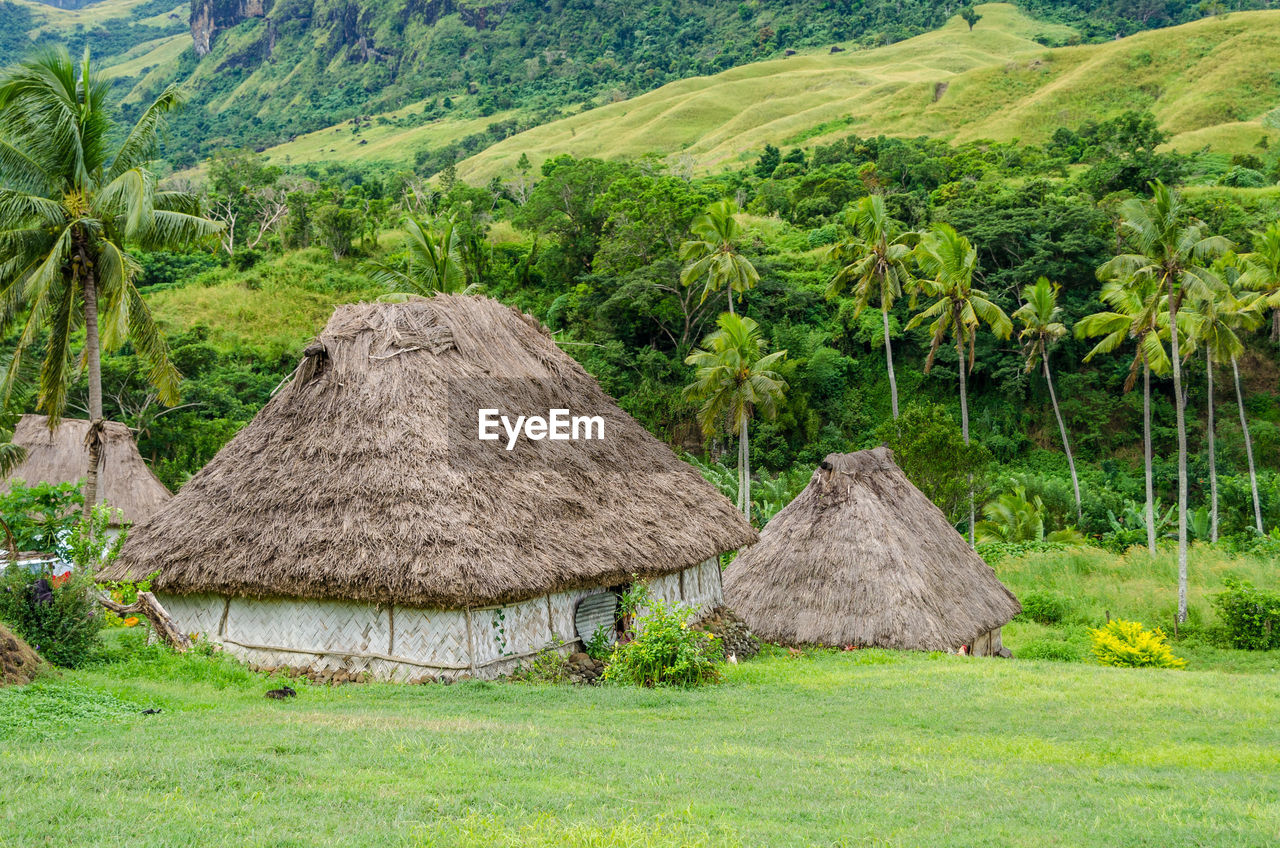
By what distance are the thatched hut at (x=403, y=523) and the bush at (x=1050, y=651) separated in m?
7.87

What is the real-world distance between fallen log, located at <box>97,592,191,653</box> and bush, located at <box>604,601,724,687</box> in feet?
17.9

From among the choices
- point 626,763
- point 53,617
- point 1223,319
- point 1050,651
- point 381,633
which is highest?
point 1223,319

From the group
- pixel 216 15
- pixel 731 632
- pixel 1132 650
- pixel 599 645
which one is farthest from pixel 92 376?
pixel 216 15

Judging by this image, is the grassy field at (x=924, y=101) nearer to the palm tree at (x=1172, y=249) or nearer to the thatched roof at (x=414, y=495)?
the palm tree at (x=1172, y=249)

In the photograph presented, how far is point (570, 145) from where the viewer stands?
9275 cm

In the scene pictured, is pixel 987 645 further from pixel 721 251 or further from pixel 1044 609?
pixel 721 251

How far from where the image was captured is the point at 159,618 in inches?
496

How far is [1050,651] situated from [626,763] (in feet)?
46.2

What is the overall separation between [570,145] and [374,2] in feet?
266

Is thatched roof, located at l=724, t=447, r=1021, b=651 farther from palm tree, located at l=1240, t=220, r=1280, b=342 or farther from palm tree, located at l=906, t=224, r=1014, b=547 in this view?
palm tree, located at l=1240, t=220, r=1280, b=342

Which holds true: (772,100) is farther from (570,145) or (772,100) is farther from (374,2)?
(374,2)

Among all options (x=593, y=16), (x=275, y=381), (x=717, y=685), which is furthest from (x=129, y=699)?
(x=593, y=16)

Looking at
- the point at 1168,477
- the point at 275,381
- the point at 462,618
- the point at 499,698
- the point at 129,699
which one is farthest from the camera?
the point at 275,381

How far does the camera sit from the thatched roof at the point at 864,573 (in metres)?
17.5
